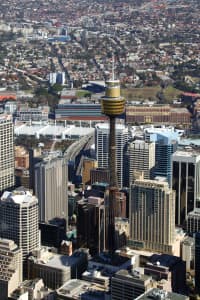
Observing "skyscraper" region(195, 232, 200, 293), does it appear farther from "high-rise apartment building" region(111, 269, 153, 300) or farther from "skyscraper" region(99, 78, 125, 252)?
"high-rise apartment building" region(111, 269, 153, 300)

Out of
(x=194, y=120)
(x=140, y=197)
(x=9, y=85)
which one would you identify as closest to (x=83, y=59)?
Result: (x=9, y=85)

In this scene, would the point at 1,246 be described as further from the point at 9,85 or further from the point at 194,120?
the point at 9,85

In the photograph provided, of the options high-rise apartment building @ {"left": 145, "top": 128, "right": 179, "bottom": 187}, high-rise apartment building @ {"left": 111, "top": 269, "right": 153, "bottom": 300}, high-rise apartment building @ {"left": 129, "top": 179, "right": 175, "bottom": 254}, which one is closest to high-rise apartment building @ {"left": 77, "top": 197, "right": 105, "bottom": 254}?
high-rise apartment building @ {"left": 129, "top": 179, "right": 175, "bottom": 254}

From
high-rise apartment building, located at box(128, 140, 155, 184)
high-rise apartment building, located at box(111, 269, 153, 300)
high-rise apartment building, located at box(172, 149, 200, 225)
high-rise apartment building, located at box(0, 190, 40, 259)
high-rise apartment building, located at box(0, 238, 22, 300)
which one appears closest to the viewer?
high-rise apartment building, located at box(111, 269, 153, 300)

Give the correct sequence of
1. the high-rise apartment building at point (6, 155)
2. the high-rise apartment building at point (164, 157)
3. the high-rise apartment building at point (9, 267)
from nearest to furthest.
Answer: the high-rise apartment building at point (9, 267) → the high-rise apartment building at point (6, 155) → the high-rise apartment building at point (164, 157)

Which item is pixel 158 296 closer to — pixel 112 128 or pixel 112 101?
pixel 112 128

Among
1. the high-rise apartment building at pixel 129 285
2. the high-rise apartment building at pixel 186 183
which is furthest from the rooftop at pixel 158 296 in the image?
the high-rise apartment building at pixel 186 183

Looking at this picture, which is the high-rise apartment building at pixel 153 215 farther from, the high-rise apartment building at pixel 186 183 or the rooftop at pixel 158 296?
the rooftop at pixel 158 296
